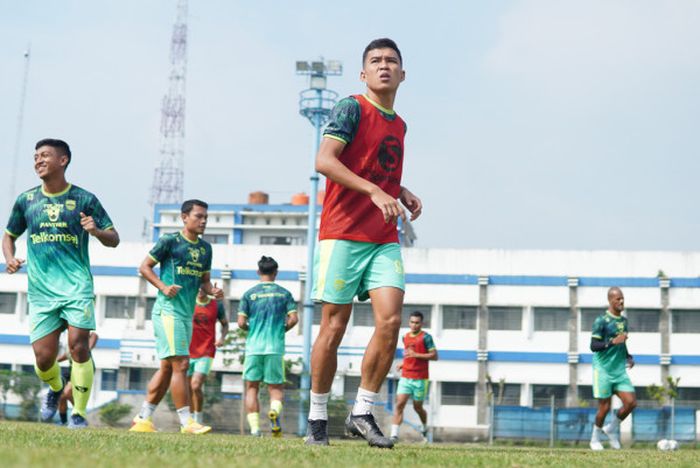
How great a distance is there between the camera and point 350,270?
6957mm

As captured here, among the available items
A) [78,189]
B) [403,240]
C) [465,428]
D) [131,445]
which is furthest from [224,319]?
[403,240]

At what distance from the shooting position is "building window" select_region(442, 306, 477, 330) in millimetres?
52000

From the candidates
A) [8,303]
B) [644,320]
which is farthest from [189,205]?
[8,303]

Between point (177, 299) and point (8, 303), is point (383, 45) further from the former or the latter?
point (8, 303)

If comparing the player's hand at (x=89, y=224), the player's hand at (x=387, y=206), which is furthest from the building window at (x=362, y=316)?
the player's hand at (x=387, y=206)

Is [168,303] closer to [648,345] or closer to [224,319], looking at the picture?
[224,319]

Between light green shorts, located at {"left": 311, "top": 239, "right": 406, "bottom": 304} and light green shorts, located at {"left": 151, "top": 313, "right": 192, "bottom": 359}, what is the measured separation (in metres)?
4.66

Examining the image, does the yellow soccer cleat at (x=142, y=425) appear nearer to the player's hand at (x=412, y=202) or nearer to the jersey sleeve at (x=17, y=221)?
the jersey sleeve at (x=17, y=221)

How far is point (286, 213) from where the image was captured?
83688 millimetres

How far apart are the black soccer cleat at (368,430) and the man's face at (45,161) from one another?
3.91 m

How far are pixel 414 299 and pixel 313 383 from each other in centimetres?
4488

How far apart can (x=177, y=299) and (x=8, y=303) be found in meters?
48.4

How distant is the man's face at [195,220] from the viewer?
11.8 m

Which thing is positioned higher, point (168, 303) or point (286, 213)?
point (286, 213)
